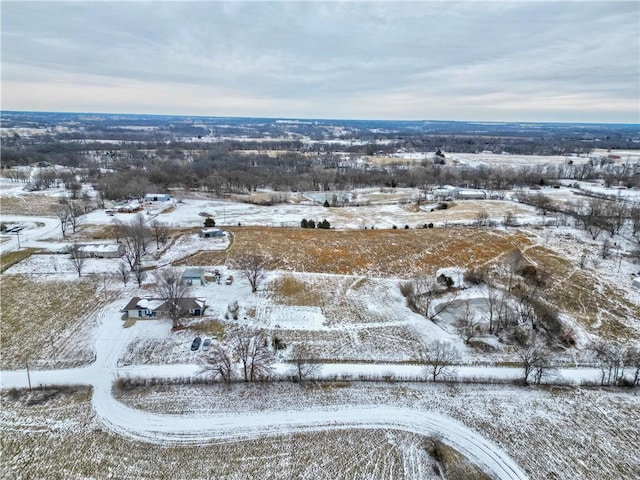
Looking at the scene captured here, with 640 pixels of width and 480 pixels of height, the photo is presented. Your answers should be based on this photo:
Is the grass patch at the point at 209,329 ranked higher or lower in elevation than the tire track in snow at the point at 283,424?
higher

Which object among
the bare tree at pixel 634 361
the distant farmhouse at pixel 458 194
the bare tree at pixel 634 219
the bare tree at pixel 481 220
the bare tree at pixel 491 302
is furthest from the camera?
the distant farmhouse at pixel 458 194

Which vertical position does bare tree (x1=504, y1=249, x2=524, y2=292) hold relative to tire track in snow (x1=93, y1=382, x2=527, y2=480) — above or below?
above

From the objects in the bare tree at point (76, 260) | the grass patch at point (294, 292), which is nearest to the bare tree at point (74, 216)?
the bare tree at point (76, 260)

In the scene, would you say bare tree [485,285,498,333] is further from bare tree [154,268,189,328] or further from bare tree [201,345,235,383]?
bare tree [154,268,189,328]

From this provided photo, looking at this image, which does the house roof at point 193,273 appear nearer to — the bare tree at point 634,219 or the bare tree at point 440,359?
the bare tree at point 440,359

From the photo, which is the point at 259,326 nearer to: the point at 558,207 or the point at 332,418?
the point at 332,418

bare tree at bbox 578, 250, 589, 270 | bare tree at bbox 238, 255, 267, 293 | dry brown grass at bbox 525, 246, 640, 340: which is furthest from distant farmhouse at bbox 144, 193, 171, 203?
bare tree at bbox 578, 250, 589, 270
